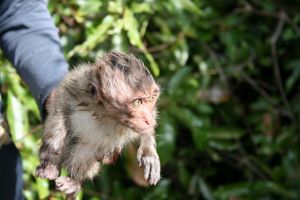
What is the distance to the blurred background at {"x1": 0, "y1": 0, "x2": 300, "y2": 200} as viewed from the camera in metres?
2.74

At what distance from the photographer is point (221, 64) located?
3166 mm

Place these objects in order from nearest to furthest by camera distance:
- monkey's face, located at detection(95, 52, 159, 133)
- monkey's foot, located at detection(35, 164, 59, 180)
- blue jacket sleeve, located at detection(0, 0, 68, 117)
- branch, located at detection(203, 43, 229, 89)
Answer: monkey's face, located at detection(95, 52, 159, 133) → monkey's foot, located at detection(35, 164, 59, 180) → blue jacket sleeve, located at detection(0, 0, 68, 117) → branch, located at detection(203, 43, 229, 89)

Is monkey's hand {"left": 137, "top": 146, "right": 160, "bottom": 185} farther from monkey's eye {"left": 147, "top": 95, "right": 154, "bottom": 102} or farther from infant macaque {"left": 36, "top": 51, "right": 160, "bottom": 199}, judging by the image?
monkey's eye {"left": 147, "top": 95, "right": 154, "bottom": 102}

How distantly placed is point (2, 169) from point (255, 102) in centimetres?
184

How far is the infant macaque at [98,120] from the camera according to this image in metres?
1.13

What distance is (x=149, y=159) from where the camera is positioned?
49.9 inches

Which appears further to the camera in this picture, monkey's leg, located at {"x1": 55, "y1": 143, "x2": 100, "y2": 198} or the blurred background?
the blurred background

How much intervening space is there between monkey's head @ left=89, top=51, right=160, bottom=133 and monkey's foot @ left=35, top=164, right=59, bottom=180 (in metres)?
0.16

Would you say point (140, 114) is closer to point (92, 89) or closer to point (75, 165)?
point (92, 89)

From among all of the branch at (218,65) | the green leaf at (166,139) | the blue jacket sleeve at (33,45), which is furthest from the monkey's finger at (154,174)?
the branch at (218,65)

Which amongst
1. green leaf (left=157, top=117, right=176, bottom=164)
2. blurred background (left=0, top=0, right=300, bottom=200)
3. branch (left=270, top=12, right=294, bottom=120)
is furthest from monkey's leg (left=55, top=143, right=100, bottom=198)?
branch (left=270, top=12, right=294, bottom=120)

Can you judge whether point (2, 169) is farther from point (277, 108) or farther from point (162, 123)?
point (277, 108)

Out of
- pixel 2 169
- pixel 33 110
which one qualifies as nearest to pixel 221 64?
pixel 33 110

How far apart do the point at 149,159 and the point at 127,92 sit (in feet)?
0.63
